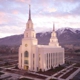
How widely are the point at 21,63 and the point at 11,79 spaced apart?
1385 centimetres

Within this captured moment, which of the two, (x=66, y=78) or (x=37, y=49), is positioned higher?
(x=37, y=49)

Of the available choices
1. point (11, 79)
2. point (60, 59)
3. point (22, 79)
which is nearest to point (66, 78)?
point (22, 79)

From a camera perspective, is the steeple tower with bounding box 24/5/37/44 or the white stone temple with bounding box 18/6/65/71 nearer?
the white stone temple with bounding box 18/6/65/71

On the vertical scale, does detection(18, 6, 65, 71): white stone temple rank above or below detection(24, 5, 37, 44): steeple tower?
below

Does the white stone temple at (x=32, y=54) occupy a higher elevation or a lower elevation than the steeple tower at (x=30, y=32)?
lower

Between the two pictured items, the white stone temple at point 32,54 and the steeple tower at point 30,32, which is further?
the steeple tower at point 30,32

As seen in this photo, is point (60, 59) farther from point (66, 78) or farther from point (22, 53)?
point (66, 78)

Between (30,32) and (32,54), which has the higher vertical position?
(30,32)

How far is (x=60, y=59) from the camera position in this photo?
62.4 metres

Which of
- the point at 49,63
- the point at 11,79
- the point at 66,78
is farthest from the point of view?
the point at 49,63

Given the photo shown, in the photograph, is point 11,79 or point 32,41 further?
point 32,41

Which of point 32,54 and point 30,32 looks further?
point 30,32

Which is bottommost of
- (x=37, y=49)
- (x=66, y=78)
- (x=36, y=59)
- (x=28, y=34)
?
(x=66, y=78)

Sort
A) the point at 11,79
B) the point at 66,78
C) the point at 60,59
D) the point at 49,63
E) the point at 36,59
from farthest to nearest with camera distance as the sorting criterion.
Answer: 1. the point at 60,59
2. the point at 49,63
3. the point at 36,59
4. the point at 66,78
5. the point at 11,79
